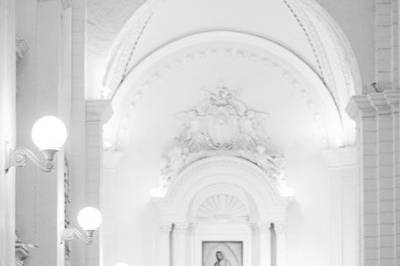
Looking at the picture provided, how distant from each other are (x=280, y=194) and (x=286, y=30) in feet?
10.6

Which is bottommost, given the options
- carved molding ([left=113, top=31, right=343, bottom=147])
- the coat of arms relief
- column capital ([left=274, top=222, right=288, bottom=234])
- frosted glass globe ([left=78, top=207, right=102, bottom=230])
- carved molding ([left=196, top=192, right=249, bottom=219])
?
frosted glass globe ([left=78, top=207, right=102, bottom=230])

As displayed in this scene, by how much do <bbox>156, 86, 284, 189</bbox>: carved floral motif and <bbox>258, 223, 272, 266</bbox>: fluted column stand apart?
98cm

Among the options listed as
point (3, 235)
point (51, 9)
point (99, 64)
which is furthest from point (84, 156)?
point (3, 235)

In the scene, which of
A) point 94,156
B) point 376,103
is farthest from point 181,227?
point 376,103

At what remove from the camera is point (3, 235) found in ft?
32.6

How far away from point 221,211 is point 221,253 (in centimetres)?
85

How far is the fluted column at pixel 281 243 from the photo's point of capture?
23.8 m

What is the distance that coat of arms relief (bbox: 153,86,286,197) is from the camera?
945 inches

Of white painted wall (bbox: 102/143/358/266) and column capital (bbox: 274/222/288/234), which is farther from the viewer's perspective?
column capital (bbox: 274/222/288/234)

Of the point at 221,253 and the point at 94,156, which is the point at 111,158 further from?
the point at 94,156

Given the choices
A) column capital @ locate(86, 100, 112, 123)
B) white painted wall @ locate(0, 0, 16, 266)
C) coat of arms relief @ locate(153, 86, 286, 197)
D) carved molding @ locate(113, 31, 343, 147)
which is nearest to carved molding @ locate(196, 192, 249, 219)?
coat of arms relief @ locate(153, 86, 286, 197)

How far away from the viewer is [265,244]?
78.8ft

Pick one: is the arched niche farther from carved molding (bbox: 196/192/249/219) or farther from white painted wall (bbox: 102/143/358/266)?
white painted wall (bbox: 102/143/358/266)

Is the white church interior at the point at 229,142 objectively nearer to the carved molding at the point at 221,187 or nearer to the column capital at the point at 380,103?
the carved molding at the point at 221,187
